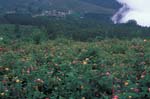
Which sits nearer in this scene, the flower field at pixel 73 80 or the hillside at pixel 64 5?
the flower field at pixel 73 80

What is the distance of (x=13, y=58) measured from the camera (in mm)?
6797

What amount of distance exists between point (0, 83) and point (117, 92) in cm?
161

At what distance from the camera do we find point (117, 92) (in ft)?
17.1

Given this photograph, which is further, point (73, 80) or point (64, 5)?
point (64, 5)

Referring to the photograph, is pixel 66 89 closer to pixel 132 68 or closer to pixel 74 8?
pixel 132 68

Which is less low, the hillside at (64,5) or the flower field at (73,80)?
the flower field at (73,80)

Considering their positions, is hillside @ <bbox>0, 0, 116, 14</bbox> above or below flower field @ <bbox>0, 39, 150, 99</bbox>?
below

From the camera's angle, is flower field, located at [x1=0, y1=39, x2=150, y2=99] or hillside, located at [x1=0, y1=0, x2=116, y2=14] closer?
flower field, located at [x1=0, y1=39, x2=150, y2=99]

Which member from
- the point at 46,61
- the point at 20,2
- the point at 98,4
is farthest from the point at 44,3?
the point at 46,61

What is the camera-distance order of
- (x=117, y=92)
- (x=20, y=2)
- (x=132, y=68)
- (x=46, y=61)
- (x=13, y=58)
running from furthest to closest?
(x=20, y=2) < (x=46, y=61) < (x=13, y=58) < (x=132, y=68) < (x=117, y=92)

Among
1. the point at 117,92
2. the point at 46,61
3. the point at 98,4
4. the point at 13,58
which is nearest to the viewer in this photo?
the point at 117,92

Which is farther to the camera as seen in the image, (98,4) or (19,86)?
(98,4)

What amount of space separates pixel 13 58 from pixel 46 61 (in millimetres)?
691

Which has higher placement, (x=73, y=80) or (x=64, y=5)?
(x=73, y=80)
